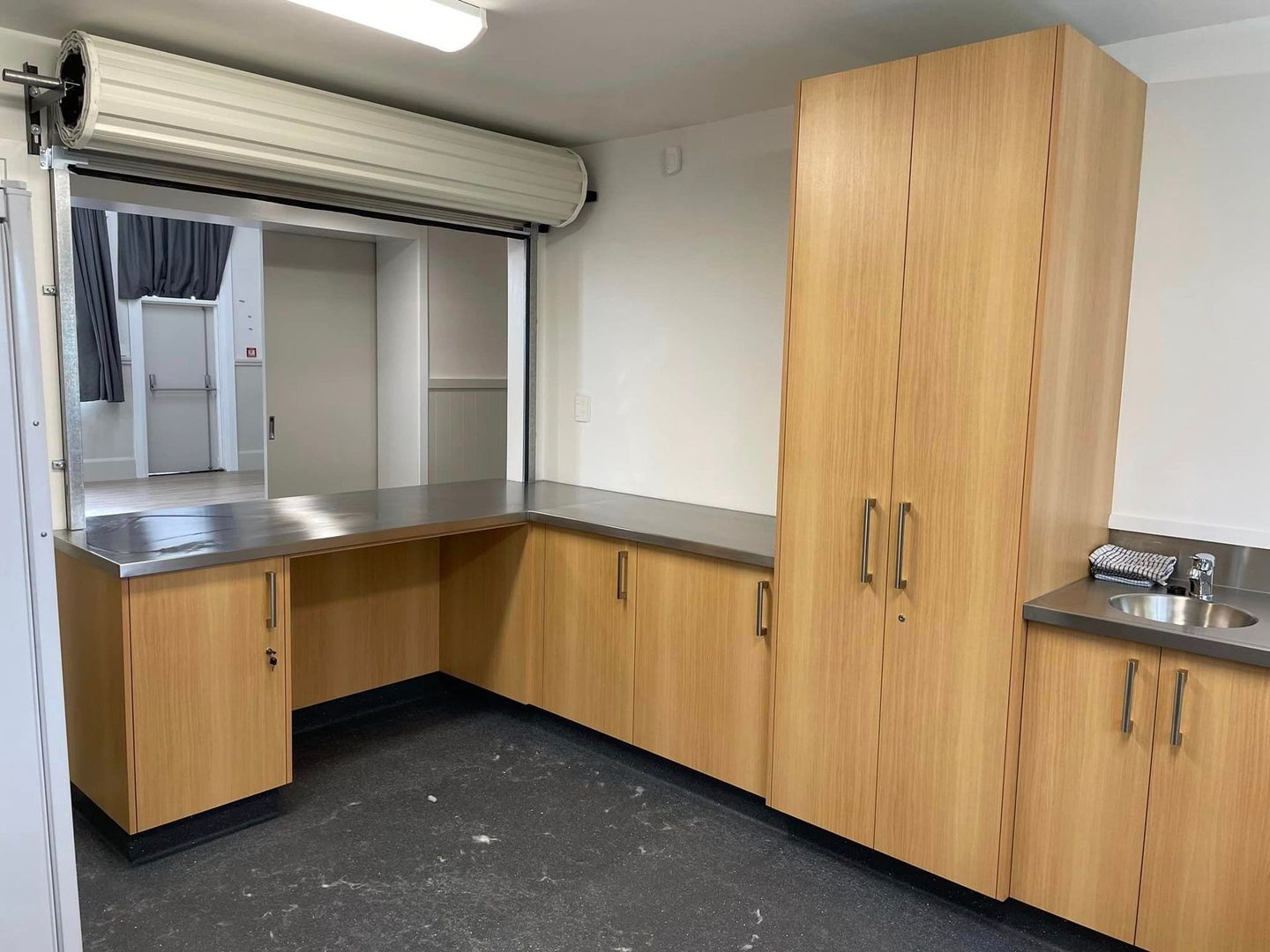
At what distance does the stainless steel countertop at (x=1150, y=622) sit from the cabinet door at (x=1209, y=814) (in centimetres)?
5

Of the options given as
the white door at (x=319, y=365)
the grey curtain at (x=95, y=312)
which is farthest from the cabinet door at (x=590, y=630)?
the grey curtain at (x=95, y=312)

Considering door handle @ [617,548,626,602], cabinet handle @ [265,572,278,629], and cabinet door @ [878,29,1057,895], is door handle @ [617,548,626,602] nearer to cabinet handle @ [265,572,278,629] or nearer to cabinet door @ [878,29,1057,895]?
cabinet door @ [878,29,1057,895]

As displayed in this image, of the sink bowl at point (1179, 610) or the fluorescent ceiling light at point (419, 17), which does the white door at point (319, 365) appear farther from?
the sink bowl at point (1179, 610)

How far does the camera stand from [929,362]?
7.86 feet

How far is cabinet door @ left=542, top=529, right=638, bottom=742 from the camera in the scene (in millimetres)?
3273

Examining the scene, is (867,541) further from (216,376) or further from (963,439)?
(216,376)

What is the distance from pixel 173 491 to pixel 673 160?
577 cm

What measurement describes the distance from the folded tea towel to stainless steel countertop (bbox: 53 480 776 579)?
0.91 meters

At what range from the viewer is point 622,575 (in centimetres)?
325

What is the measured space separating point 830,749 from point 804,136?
1.75m

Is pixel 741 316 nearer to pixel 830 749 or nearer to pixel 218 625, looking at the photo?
pixel 830 749

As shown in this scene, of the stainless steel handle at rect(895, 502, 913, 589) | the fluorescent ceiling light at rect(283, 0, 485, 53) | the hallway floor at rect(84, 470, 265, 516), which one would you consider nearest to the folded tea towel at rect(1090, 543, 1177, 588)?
the stainless steel handle at rect(895, 502, 913, 589)

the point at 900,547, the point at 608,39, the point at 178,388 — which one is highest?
the point at 608,39

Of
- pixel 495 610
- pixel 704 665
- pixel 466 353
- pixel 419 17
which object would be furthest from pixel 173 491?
pixel 419 17
